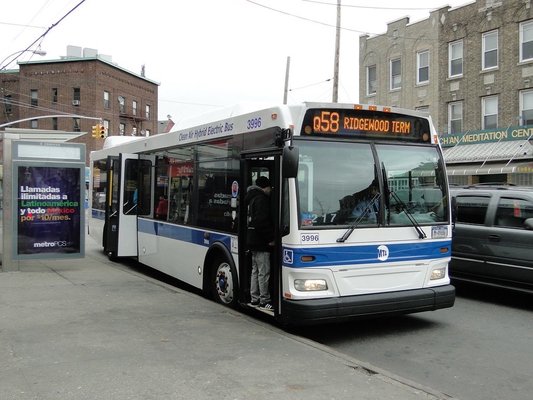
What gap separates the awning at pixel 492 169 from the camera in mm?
20987

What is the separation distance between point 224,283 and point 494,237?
4.30m

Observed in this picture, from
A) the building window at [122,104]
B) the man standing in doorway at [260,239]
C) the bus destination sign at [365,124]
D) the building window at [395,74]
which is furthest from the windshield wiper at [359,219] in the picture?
the building window at [122,104]

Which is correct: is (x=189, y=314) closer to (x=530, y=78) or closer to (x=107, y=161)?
(x=107, y=161)

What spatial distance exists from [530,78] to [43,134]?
20015 millimetres

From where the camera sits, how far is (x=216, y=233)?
7527 mm

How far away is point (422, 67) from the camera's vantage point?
27719 millimetres

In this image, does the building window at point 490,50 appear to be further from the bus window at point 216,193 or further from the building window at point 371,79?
the bus window at point 216,193

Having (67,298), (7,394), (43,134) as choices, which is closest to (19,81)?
(43,134)

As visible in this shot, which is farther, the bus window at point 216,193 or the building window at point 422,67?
the building window at point 422,67

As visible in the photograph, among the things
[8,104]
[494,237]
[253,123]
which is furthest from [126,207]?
[8,104]

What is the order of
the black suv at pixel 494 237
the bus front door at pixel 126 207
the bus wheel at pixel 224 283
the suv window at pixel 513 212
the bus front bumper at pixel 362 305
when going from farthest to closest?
the bus front door at pixel 126 207, the suv window at pixel 513 212, the black suv at pixel 494 237, the bus wheel at pixel 224 283, the bus front bumper at pixel 362 305

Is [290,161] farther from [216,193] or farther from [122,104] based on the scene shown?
[122,104]

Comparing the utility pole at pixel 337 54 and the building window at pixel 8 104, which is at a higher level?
the building window at pixel 8 104

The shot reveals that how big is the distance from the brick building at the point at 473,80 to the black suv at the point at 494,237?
13.6 metres
